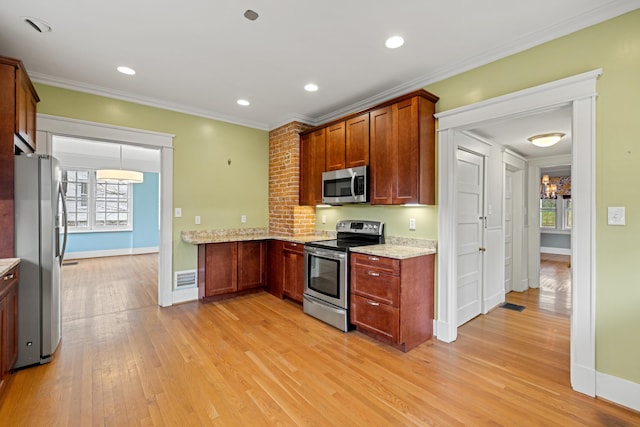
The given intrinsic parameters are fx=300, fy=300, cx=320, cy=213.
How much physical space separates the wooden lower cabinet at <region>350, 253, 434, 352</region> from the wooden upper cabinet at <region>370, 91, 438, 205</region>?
27.0 inches

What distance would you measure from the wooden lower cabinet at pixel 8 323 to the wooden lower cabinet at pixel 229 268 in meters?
1.98

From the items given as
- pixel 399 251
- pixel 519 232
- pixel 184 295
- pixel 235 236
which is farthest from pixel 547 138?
pixel 184 295

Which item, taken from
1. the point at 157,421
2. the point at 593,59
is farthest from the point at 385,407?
the point at 593,59

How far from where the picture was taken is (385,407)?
2.04 meters

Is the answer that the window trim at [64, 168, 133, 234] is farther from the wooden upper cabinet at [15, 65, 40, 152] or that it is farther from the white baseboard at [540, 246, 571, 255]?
the white baseboard at [540, 246, 571, 255]

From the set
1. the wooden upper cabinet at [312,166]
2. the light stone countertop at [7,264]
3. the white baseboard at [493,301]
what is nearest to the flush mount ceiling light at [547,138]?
the white baseboard at [493,301]

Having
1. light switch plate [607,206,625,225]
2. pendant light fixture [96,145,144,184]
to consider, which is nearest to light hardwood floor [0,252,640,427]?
Answer: light switch plate [607,206,625,225]

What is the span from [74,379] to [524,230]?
6.15 metres

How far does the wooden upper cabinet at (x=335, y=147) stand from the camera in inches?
152

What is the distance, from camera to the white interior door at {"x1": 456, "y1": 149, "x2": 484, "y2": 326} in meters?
3.41

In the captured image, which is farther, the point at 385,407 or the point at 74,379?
the point at 74,379

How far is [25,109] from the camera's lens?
2682 mm

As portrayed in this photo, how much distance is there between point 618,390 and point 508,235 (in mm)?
3049

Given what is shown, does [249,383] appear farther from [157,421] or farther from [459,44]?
[459,44]
